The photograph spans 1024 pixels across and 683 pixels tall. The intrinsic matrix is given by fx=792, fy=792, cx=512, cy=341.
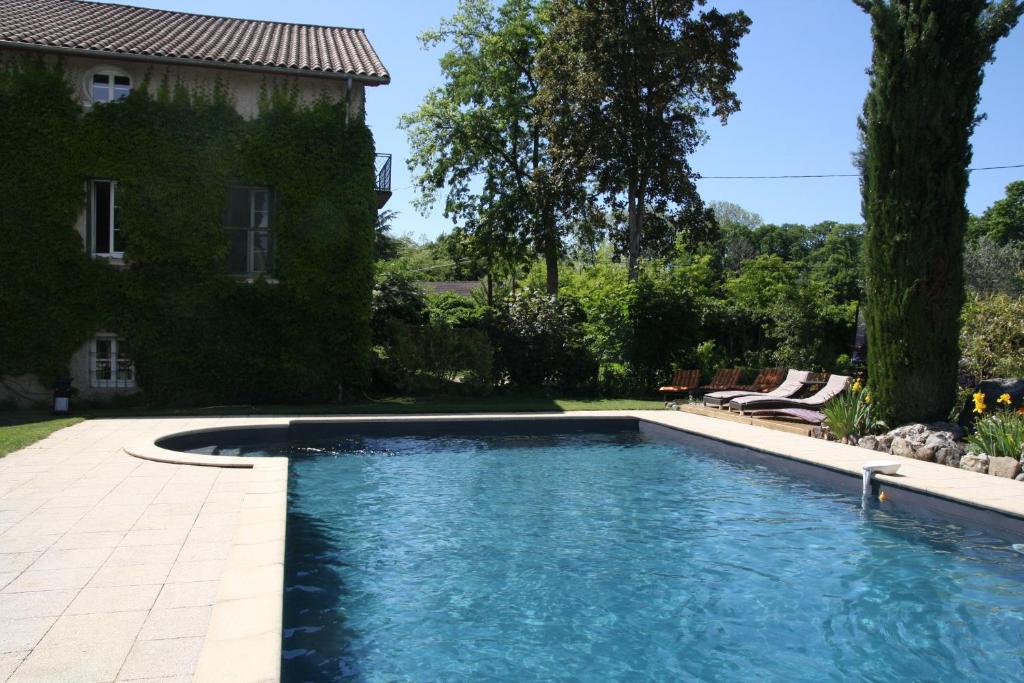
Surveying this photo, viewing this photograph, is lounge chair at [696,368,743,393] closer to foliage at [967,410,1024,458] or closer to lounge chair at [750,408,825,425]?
lounge chair at [750,408,825,425]

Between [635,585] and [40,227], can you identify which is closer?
[635,585]

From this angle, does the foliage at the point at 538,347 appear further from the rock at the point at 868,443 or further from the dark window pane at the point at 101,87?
the dark window pane at the point at 101,87

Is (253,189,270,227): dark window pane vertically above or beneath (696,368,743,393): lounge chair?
above

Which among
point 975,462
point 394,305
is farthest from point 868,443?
point 394,305

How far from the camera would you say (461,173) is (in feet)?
95.2

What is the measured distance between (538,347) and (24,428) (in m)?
10.8

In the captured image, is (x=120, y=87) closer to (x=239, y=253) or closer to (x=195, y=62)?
(x=195, y=62)

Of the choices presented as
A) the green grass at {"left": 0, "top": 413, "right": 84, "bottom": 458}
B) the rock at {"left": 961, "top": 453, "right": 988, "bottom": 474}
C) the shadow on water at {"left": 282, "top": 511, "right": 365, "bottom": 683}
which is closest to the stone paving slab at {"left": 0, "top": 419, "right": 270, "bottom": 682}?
the shadow on water at {"left": 282, "top": 511, "right": 365, "bottom": 683}

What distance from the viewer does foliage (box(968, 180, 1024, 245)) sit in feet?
201

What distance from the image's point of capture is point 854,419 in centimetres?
1136

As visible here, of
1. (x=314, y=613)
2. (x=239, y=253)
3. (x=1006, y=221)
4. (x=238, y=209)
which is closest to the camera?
(x=314, y=613)

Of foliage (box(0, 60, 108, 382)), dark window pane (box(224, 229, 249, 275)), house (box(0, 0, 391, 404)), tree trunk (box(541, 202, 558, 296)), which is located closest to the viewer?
foliage (box(0, 60, 108, 382))

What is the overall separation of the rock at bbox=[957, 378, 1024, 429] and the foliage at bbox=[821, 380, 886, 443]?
1.05 meters

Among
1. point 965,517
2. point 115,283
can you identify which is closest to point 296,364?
point 115,283
